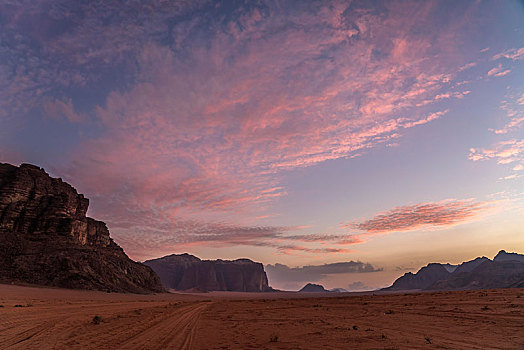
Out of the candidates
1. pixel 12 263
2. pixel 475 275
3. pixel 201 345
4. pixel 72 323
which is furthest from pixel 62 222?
pixel 475 275

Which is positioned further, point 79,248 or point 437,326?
point 79,248

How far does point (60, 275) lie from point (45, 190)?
45.3 m

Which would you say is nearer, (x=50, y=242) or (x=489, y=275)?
(x=50, y=242)

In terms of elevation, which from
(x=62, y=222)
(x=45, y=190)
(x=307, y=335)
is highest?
(x=45, y=190)

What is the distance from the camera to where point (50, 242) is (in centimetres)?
7906

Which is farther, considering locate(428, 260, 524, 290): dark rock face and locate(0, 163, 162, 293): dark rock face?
locate(428, 260, 524, 290): dark rock face

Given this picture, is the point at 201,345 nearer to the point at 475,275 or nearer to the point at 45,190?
the point at 45,190

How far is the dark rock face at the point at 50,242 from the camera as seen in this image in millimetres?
67625

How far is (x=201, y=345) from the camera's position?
12711 mm

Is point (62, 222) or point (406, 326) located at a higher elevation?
point (62, 222)

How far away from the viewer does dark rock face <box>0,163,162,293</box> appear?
6762 cm

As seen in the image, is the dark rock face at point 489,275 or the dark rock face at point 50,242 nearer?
the dark rock face at point 50,242

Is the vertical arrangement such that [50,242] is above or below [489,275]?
above

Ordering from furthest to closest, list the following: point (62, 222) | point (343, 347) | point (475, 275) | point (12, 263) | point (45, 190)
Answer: point (475, 275) → point (45, 190) → point (62, 222) → point (12, 263) → point (343, 347)
